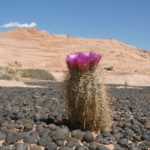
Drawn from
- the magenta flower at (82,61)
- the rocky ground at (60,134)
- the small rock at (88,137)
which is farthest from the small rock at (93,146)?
the magenta flower at (82,61)

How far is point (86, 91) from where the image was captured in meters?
7.17

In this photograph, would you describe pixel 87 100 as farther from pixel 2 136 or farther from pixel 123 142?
pixel 2 136

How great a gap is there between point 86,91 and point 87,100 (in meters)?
0.14

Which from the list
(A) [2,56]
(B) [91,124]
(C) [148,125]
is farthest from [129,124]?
(A) [2,56]

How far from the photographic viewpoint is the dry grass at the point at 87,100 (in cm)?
720

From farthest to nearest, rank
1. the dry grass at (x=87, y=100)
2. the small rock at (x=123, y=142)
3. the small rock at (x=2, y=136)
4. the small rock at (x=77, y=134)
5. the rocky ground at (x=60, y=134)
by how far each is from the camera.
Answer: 1. the dry grass at (x=87, y=100)
2. the small rock at (x=77, y=134)
3. the small rock at (x=123, y=142)
4. the small rock at (x=2, y=136)
5. the rocky ground at (x=60, y=134)

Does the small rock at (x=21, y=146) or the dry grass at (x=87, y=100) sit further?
the dry grass at (x=87, y=100)

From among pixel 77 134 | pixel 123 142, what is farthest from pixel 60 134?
pixel 123 142

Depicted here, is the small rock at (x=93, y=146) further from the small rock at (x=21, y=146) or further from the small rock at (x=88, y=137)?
the small rock at (x=21, y=146)

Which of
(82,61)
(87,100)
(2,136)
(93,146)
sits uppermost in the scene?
(82,61)

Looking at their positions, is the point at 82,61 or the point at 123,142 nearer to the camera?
the point at 123,142

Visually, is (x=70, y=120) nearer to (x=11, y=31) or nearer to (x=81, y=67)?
(x=81, y=67)

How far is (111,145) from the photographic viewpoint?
6.82 meters

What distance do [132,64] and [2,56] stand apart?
14.4m
